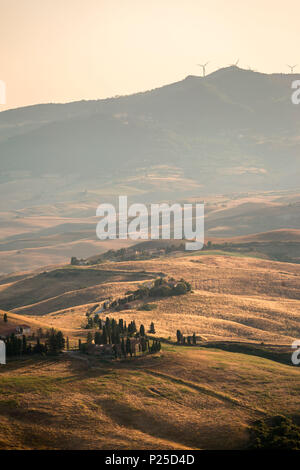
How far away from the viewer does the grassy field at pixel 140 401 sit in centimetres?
5506

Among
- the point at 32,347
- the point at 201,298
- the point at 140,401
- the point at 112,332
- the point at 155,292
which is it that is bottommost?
the point at 140,401

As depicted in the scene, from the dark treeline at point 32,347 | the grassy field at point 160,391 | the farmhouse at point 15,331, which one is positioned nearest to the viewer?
the grassy field at point 160,391

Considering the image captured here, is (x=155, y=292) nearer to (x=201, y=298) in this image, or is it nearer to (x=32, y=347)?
(x=201, y=298)

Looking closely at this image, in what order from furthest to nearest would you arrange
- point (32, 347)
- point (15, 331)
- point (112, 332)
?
point (112, 332) → point (15, 331) → point (32, 347)

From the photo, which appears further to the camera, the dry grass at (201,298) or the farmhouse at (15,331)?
the dry grass at (201,298)

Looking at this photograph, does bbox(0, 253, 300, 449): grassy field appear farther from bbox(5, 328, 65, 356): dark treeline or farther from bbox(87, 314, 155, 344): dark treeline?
bbox(87, 314, 155, 344): dark treeline

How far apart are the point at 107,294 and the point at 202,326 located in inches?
2130

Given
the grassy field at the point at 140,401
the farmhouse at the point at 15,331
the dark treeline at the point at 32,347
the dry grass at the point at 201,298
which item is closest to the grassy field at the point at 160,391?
the grassy field at the point at 140,401

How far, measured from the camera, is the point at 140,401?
63594 mm

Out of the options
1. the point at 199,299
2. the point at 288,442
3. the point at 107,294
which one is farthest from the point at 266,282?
the point at 288,442

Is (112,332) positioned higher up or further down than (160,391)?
higher up

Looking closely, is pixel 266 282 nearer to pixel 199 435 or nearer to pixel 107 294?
pixel 107 294

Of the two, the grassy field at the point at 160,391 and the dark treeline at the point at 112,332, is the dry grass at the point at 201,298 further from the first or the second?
the dark treeline at the point at 112,332

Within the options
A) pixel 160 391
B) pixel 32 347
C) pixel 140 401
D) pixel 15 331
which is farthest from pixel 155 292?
pixel 140 401
